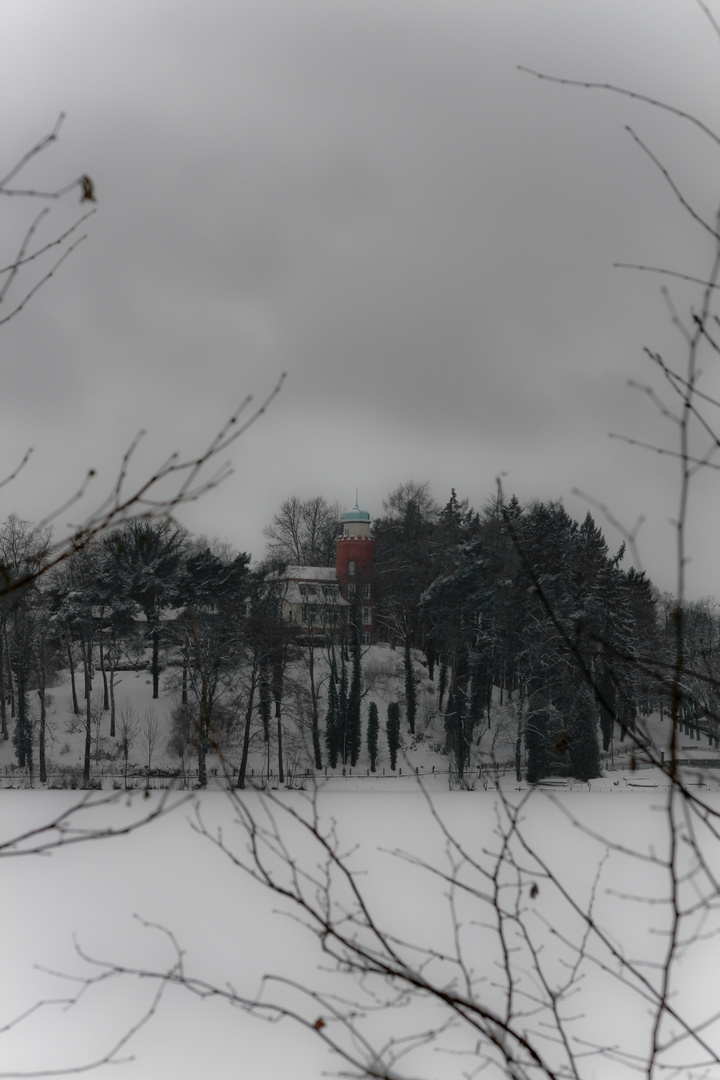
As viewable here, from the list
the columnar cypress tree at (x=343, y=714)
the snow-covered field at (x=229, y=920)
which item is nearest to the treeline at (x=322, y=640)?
the columnar cypress tree at (x=343, y=714)

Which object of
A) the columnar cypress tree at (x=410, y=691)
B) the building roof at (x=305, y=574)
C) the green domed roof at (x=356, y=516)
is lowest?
the columnar cypress tree at (x=410, y=691)

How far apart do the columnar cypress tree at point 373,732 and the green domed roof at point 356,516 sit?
1.10m

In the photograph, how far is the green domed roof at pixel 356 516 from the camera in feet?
19.0

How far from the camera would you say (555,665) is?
552 centimetres

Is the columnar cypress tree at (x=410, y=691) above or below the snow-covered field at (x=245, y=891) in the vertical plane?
above

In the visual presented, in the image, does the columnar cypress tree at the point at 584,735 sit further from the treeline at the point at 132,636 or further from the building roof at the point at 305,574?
the treeline at the point at 132,636

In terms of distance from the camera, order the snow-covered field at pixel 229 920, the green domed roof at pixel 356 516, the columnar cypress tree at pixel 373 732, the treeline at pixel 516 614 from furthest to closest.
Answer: the green domed roof at pixel 356 516
the columnar cypress tree at pixel 373 732
the treeline at pixel 516 614
the snow-covered field at pixel 229 920

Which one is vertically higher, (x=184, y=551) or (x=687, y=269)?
(x=687, y=269)

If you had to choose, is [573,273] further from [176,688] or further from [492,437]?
[176,688]

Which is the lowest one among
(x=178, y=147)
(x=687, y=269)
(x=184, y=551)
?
(x=184, y=551)

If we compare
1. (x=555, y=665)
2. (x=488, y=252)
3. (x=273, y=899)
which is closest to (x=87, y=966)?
(x=273, y=899)

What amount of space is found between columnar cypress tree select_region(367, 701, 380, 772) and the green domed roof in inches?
43.2

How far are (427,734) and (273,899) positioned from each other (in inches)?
63.0

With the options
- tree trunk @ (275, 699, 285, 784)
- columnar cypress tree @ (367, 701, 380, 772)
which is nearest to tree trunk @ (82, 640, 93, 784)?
tree trunk @ (275, 699, 285, 784)
